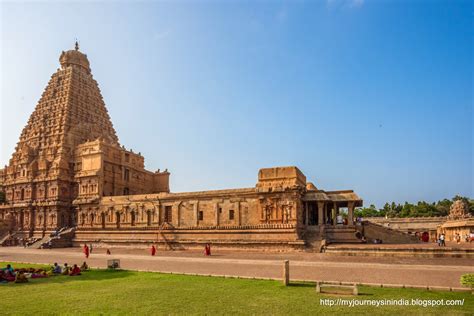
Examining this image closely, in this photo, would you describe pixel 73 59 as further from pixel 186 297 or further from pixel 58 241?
pixel 186 297

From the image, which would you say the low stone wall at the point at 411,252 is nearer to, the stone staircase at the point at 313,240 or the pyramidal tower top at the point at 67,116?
the stone staircase at the point at 313,240

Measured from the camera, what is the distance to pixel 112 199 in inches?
1836

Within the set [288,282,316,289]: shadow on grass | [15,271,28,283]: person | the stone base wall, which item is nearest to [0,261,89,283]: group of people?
[15,271,28,283]: person

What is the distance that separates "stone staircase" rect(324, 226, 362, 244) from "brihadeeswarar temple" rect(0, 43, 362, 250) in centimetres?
9

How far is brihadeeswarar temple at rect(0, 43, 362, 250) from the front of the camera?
36.9 m

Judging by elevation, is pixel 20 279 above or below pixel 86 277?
above

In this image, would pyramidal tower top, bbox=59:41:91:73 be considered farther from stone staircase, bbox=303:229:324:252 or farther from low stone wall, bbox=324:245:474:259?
low stone wall, bbox=324:245:474:259

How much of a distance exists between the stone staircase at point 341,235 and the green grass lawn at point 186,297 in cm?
2008

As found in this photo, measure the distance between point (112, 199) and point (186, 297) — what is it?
35518 millimetres

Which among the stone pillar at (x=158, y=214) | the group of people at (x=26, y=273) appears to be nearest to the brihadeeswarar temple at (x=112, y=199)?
the stone pillar at (x=158, y=214)

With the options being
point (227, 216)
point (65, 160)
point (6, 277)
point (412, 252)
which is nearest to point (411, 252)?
point (412, 252)

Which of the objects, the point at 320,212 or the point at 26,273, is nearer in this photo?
the point at 26,273

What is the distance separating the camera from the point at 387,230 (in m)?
38.7

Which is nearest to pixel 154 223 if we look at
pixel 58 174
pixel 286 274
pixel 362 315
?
pixel 58 174
